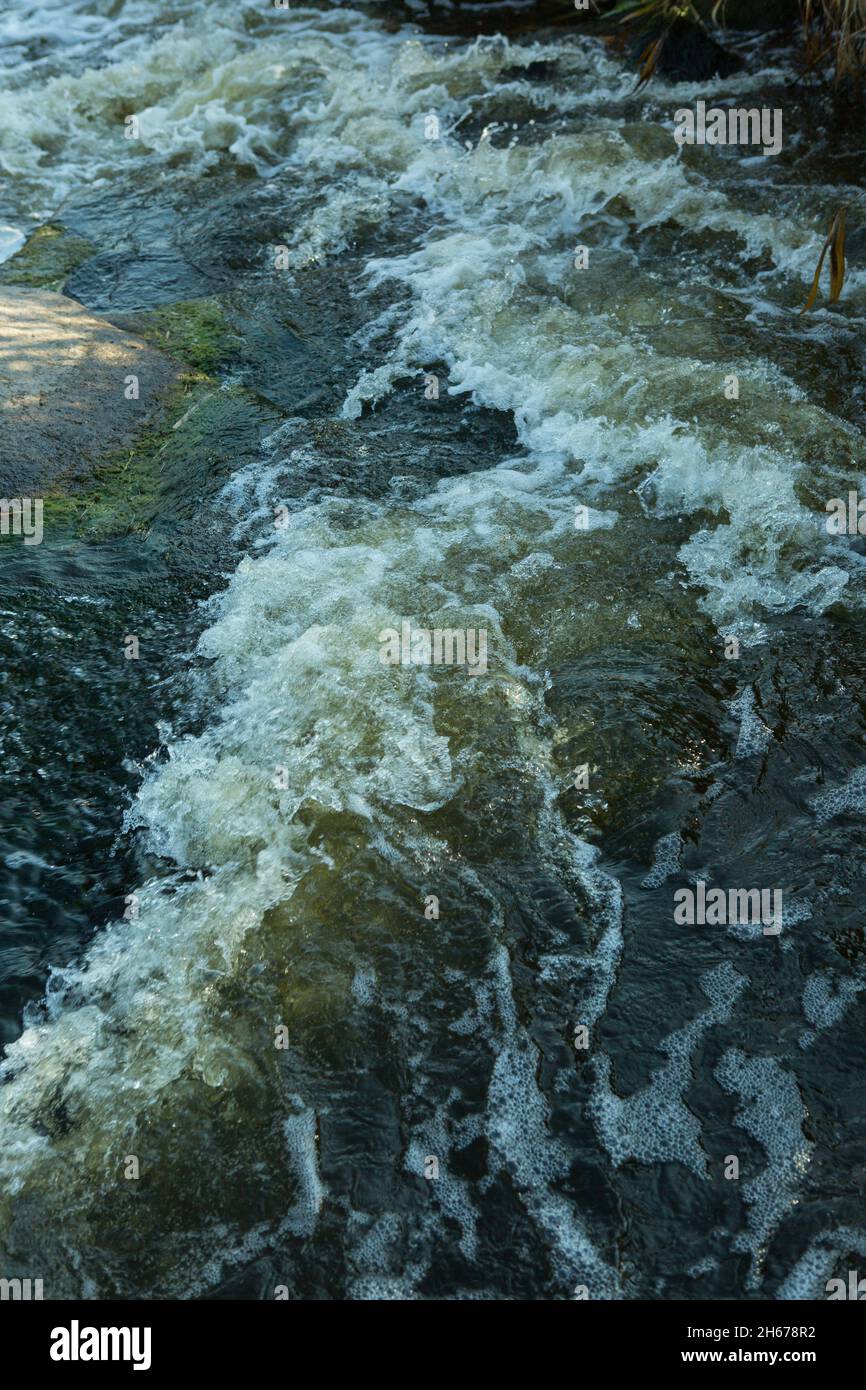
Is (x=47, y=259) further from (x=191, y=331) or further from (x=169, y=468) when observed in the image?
(x=169, y=468)

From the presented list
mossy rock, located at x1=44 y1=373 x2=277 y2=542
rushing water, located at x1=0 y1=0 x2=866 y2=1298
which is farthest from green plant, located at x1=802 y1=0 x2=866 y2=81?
mossy rock, located at x1=44 y1=373 x2=277 y2=542

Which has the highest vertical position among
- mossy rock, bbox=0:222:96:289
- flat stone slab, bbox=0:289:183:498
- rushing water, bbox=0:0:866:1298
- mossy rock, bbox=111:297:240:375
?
mossy rock, bbox=0:222:96:289

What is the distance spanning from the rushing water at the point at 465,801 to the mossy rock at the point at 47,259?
1.33 ft

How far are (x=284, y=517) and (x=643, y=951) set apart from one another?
2.71 meters

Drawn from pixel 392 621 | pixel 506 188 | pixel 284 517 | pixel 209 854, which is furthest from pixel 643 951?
pixel 506 188

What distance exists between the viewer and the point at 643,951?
125 inches

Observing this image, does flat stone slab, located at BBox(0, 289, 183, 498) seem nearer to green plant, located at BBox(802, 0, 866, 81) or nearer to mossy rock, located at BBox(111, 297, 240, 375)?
mossy rock, located at BBox(111, 297, 240, 375)

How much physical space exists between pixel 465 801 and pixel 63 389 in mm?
3229

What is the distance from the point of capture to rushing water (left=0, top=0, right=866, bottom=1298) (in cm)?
273

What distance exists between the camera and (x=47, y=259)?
7363mm

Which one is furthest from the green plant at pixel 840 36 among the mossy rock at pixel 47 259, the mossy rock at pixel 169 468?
the mossy rock at pixel 47 259

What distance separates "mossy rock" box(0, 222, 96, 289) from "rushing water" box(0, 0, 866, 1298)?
1.33 feet
